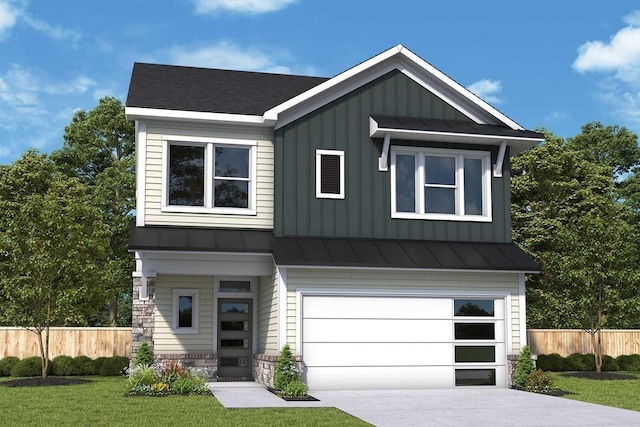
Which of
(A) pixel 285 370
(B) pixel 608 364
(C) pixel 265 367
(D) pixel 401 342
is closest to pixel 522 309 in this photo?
(D) pixel 401 342

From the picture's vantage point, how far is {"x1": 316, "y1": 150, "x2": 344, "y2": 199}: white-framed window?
20891 millimetres

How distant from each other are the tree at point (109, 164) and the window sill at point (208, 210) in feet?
60.8

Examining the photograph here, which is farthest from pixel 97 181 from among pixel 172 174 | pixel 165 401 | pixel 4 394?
pixel 165 401

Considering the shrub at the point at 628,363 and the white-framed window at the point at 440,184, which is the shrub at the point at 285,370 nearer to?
the white-framed window at the point at 440,184

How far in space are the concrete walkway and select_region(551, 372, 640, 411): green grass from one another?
2.64 feet

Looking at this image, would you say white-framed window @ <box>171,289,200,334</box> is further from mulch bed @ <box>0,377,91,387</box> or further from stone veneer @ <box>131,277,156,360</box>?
mulch bed @ <box>0,377,91,387</box>

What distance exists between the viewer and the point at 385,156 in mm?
21047

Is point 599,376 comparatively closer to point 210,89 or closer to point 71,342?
point 210,89

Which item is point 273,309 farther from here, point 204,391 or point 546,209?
point 546,209

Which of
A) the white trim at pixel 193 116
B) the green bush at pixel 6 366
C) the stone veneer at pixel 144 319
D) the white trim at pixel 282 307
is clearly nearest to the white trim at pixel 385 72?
the white trim at pixel 193 116

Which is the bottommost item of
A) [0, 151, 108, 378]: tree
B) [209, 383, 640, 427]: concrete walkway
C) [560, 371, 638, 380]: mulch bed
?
[560, 371, 638, 380]: mulch bed

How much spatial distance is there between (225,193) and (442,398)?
780 centimetres

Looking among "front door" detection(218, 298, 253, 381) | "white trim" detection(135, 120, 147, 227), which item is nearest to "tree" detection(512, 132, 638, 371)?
"front door" detection(218, 298, 253, 381)

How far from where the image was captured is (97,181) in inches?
1570
